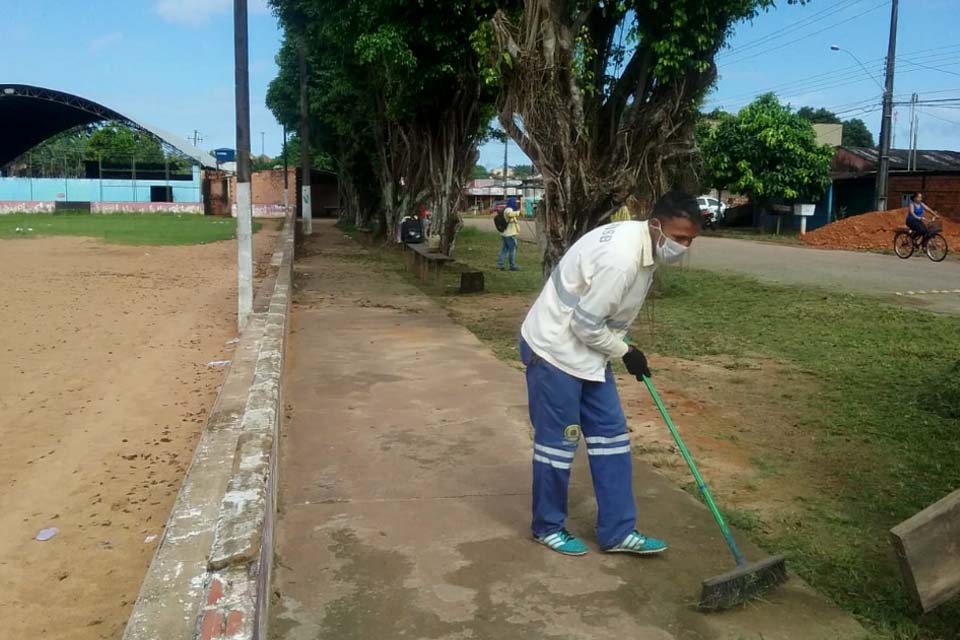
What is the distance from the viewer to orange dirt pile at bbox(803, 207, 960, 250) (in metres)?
25.1

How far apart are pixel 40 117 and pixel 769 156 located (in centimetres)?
4172

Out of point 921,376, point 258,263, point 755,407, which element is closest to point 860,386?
point 921,376

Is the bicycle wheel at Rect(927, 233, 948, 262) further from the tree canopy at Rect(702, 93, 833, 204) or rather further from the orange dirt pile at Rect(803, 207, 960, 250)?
the tree canopy at Rect(702, 93, 833, 204)

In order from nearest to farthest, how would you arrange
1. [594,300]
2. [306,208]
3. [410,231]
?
[594,300] < [410,231] < [306,208]

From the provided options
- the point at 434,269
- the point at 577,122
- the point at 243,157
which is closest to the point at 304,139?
the point at 434,269

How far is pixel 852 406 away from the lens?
6473mm

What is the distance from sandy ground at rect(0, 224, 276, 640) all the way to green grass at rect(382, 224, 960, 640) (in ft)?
9.64

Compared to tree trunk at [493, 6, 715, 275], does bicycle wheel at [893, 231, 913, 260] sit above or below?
below

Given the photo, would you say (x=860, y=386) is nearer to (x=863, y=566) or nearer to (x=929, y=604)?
(x=863, y=566)

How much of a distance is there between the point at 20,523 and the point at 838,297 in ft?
37.9

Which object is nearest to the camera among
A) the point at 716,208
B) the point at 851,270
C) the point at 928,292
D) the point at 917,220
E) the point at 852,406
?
the point at 852,406

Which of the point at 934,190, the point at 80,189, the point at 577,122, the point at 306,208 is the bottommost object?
the point at 306,208

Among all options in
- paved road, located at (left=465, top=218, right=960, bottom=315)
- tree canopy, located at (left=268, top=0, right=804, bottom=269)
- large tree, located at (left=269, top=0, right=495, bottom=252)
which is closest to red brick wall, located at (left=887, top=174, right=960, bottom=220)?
paved road, located at (left=465, top=218, right=960, bottom=315)

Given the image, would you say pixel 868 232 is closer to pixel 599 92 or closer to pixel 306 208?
pixel 599 92
